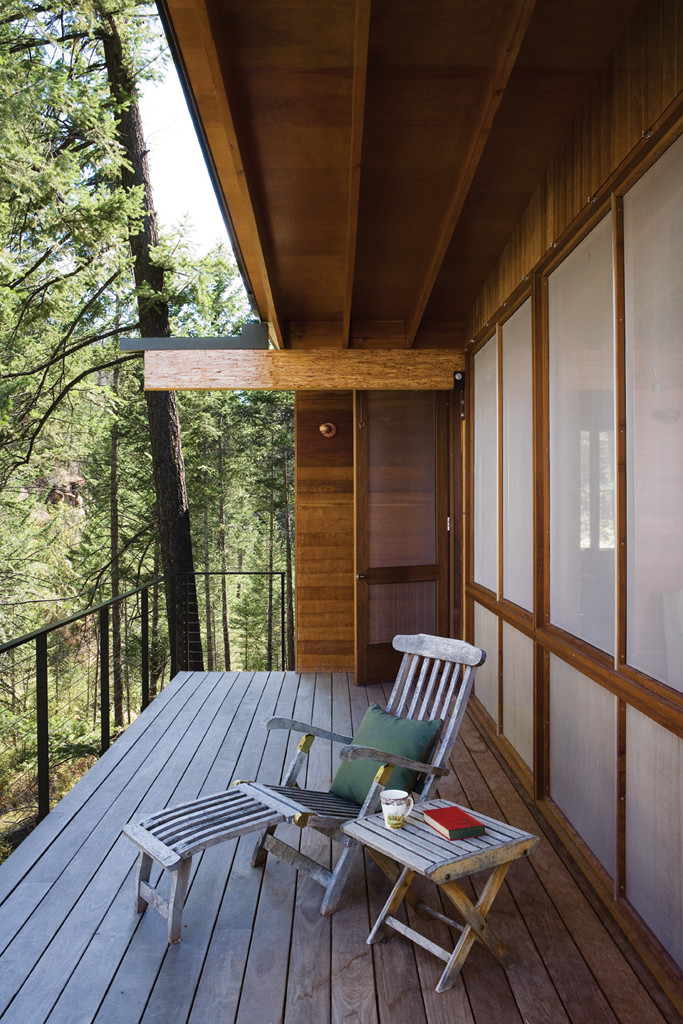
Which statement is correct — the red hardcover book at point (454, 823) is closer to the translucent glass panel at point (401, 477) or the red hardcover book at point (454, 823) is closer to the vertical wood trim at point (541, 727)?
the vertical wood trim at point (541, 727)

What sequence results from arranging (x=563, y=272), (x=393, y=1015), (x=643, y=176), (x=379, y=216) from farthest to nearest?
(x=379, y=216)
(x=563, y=272)
(x=643, y=176)
(x=393, y=1015)

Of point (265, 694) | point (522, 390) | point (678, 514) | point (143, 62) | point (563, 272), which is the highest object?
point (143, 62)

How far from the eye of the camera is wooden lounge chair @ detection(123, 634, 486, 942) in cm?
235

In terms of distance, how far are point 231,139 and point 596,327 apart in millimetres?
1564

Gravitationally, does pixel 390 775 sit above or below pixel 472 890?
above

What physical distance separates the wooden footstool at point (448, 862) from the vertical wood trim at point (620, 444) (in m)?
0.72

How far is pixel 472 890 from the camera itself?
2.65 metres

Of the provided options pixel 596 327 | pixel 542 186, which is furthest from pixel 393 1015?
pixel 542 186

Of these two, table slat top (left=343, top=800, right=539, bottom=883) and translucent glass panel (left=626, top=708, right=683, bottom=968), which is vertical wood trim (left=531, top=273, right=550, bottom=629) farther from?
table slat top (left=343, top=800, right=539, bottom=883)

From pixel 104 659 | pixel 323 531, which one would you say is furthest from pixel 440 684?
pixel 323 531

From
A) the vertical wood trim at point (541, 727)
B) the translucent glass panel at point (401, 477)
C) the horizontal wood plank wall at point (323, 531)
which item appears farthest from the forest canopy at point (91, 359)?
the vertical wood trim at point (541, 727)

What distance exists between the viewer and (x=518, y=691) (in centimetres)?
385

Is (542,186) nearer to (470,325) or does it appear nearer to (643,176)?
(643,176)

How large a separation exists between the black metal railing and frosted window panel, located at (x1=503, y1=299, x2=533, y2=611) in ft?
7.04
